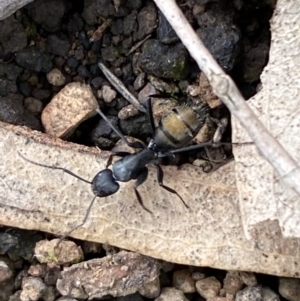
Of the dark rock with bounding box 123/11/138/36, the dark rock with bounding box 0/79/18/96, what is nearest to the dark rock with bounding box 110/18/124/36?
the dark rock with bounding box 123/11/138/36

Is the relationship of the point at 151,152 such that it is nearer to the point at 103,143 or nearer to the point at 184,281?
the point at 103,143

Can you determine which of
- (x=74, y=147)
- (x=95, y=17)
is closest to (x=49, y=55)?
(x=95, y=17)

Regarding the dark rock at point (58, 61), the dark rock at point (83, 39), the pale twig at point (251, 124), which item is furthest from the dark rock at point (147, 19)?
the pale twig at point (251, 124)

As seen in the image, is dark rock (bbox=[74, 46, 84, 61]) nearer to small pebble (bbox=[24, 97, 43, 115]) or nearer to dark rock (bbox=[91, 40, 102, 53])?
dark rock (bbox=[91, 40, 102, 53])

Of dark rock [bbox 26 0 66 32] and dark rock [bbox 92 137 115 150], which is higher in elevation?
dark rock [bbox 26 0 66 32]

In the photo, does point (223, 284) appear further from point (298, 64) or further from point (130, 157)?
point (298, 64)

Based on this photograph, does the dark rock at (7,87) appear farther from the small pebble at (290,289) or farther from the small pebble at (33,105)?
the small pebble at (290,289)

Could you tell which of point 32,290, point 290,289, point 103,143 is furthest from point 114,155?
point 290,289
